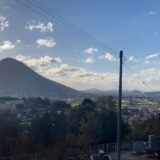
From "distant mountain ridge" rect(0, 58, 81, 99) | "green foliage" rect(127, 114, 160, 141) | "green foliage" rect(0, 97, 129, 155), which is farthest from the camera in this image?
"distant mountain ridge" rect(0, 58, 81, 99)

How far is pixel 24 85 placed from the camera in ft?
213

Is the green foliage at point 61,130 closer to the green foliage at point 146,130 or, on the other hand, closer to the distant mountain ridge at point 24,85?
the green foliage at point 146,130

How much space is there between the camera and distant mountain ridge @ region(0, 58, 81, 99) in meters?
57.3

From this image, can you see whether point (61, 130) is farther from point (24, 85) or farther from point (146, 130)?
point (24, 85)

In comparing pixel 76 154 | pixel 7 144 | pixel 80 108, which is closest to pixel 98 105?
pixel 80 108

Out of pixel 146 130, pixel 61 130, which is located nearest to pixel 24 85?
pixel 61 130

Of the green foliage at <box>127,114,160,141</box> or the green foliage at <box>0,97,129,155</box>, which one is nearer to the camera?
the green foliage at <box>0,97,129,155</box>

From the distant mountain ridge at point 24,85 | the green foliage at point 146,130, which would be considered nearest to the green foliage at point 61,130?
the green foliage at point 146,130

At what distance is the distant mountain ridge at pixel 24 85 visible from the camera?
57.3m

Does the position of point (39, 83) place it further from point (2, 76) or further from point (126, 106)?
point (126, 106)

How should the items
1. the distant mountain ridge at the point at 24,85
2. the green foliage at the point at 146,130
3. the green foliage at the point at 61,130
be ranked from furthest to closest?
the distant mountain ridge at the point at 24,85, the green foliage at the point at 146,130, the green foliage at the point at 61,130

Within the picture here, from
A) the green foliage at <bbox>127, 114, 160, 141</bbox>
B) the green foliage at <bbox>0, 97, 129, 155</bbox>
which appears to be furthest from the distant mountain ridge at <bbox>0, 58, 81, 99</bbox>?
the green foliage at <bbox>127, 114, 160, 141</bbox>

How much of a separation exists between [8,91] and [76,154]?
51991 millimetres

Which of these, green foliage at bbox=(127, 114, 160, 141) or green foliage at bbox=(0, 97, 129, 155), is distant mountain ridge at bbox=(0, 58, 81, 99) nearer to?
green foliage at bbox=(0, 97, 129, 155)
